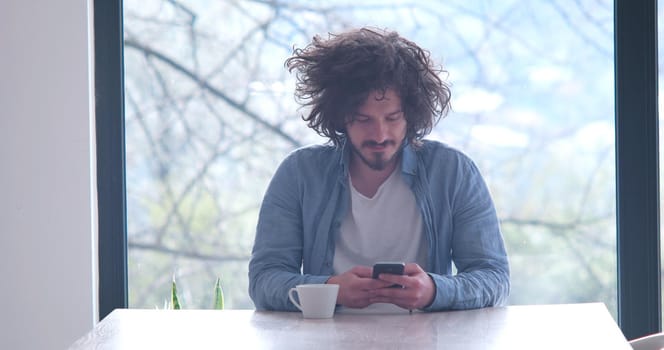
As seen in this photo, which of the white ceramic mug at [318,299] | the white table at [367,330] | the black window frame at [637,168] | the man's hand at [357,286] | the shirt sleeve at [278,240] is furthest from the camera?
the black window frame at [637,168]

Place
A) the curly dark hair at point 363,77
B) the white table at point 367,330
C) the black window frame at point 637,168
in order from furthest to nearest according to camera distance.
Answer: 1. the black window frame at point 637,168
2. the curly dark hair at point 363,77
3. the white table at point 367,330

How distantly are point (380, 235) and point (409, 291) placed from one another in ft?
1.20

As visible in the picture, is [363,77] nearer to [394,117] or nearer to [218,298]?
[394,117]

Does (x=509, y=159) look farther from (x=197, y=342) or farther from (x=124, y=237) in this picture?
(x=197, y=342)

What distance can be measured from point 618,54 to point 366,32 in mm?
1321

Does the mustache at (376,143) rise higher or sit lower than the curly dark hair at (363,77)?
lower

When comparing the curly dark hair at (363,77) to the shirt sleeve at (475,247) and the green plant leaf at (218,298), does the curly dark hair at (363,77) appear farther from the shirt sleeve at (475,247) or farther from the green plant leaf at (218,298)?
the green plant leaf at (218,298)

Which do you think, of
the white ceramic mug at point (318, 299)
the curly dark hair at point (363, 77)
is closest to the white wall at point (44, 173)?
the curly dark hair at point (363, 77)

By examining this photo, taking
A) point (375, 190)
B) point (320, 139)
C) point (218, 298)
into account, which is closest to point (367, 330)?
point (375, 190)

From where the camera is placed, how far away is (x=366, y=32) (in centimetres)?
270

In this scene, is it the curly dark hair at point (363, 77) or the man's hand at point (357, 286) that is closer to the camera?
the man's hand at point (357, 286)

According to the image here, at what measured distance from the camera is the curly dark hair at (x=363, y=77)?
8.50 feet

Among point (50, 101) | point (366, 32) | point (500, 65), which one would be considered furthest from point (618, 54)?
point (50, 101)

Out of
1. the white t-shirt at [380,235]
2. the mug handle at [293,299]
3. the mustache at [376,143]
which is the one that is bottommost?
the mug handle at [293,299]
